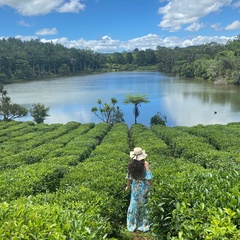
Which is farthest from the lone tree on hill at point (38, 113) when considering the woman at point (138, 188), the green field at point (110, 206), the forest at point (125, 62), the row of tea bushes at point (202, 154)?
the forest at point (125, 62)

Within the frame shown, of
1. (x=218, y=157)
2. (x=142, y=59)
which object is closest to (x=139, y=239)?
(x=218, y=157)

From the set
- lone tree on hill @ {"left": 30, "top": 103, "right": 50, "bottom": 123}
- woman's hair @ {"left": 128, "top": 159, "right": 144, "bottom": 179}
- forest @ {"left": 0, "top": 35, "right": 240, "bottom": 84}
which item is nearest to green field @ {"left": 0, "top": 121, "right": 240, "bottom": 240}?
woman's hair @ {"left": 128, "top": 159, "right": 144, "bottom": 179}

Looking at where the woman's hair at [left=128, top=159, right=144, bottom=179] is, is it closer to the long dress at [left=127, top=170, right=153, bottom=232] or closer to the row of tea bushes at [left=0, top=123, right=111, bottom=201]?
the long dress at [left=127, top=170, right=153, bottom=232]

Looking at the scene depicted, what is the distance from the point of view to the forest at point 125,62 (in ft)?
250

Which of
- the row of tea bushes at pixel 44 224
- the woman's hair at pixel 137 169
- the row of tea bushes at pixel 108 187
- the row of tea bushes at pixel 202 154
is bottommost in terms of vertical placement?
the row of tea bushes at pixel 202 154

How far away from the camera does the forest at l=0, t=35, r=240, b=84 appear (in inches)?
3002

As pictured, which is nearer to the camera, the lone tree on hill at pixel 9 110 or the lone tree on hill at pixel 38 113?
the lone tree on hill at pixel 38 113

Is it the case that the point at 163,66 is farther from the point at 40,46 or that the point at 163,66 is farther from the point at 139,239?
the point at 139,239

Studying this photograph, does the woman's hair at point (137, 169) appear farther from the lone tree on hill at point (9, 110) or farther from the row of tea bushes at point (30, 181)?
the lone tree on hill at point (9, 110)

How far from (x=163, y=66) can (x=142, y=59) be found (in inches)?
852

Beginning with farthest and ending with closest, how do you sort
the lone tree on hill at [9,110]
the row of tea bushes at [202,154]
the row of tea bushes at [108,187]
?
the lone tree on hill at [9,110] < the row of tea bushes at [202,154] < the row of tea bushes at [108,187]

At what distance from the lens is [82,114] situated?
4016cm

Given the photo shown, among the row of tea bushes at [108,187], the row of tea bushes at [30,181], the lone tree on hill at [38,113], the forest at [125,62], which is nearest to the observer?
the row of tea bushes at [108,187]

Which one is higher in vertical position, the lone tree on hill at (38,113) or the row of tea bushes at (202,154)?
the row of tea bushes at (202,154)
